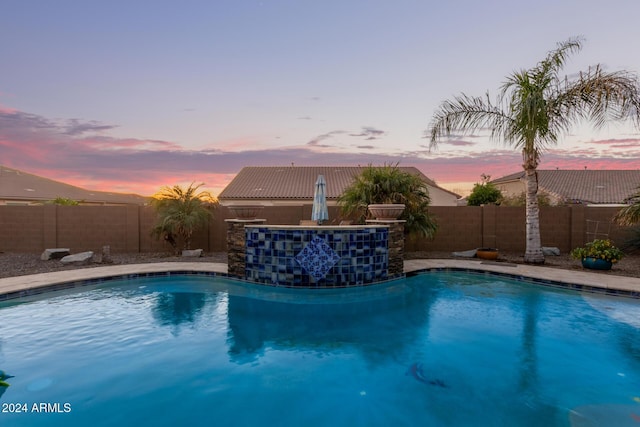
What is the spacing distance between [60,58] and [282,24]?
22.2 ft

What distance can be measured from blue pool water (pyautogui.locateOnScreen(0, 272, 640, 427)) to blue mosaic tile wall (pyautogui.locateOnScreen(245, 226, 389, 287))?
0.71 m

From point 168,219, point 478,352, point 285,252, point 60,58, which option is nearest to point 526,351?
point 478,352

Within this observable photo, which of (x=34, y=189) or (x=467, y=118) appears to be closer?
(x=467, y=118)

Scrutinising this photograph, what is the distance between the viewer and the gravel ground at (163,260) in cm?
970

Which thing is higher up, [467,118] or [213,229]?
[467,118]

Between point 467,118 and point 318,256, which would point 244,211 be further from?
point 467,118

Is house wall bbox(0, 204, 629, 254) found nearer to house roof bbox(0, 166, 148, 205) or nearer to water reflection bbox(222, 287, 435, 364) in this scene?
water reflection bbox(222, 287, 435, 364)

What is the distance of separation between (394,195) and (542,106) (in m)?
4.88

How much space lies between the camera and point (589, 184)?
32.5 m

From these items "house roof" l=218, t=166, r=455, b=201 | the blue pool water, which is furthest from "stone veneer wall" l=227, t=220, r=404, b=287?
"house roof" l=218, t=166, r=455, b=201

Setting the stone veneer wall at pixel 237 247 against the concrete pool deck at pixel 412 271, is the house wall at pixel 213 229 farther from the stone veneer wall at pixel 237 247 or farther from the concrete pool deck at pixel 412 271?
the stone veneer wall at pixel 237 247

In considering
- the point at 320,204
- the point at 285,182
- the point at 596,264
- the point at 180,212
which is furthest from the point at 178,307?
the point at 285,182

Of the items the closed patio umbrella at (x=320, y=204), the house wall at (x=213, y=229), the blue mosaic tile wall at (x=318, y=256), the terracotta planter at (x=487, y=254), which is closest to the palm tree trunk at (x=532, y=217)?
the terracotta planter at (x=487, y=254)

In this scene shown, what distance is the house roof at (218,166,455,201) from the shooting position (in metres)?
24.5
